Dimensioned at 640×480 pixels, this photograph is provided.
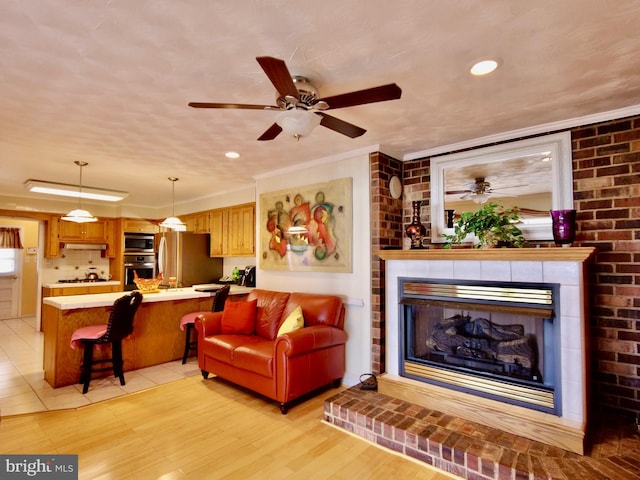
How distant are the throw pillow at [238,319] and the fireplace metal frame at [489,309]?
1.63 metres

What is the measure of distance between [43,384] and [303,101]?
389cm

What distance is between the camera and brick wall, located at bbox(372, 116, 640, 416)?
99.3 inches

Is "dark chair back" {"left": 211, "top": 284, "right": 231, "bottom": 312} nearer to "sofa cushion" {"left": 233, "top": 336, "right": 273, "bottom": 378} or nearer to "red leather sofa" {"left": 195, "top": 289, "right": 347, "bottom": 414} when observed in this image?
"red leather sofa" {"left": 195, "top": 289, "right": 347, "bottom": 414}

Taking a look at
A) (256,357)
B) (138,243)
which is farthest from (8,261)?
(256,357)

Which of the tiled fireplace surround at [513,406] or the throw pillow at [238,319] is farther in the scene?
the throw pillow at [238,319]

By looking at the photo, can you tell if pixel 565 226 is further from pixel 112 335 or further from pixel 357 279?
pixel 112 335

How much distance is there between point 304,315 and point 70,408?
219cm

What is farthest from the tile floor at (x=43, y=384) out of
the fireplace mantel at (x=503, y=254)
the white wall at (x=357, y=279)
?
the fireplace mantel at (x=503, y=254)

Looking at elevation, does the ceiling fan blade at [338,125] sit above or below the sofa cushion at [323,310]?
above

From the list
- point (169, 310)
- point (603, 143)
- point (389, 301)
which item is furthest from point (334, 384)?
point (603, 143)

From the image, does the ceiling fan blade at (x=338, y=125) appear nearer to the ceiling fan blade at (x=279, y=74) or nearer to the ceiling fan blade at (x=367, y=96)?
the ceiling fan blade at (x=367, y=96)

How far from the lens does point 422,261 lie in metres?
3.00

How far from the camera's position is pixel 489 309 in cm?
262

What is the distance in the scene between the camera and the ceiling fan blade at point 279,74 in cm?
150
